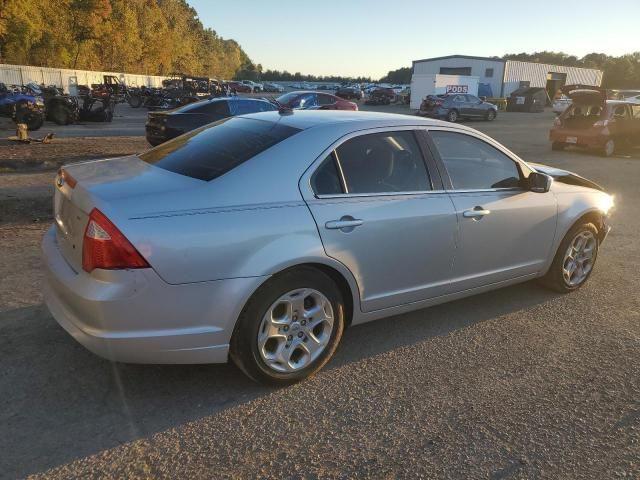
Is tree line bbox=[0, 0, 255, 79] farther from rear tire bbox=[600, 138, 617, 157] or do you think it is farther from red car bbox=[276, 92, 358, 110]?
rear tire bbox=[600, 138, 617, 157]

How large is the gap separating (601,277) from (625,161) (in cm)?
1106

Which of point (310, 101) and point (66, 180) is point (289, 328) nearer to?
point (66, 180)

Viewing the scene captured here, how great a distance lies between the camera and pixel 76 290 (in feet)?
9.03

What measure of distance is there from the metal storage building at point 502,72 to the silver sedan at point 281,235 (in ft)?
162

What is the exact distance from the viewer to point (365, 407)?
9.87 ft

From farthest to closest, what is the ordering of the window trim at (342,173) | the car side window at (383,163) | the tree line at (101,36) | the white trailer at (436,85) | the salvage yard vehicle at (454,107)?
the tree line at (101,36), the white trailer at (436,85), the salvage yard vehicle at (454,107), the car side window at (383,163), the window trim at (342,173)

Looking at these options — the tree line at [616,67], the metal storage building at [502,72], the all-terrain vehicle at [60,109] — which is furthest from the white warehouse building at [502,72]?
the all-terrain vehicle at [60,109]

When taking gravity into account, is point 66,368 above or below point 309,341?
below

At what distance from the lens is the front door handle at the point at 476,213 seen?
3.78 m

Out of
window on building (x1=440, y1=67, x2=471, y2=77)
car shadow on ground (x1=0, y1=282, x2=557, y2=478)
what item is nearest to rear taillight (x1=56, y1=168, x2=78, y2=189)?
car shadow on ground (x1=0, y1=282, x2=557, y2=478)

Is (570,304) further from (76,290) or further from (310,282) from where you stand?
(76,290)

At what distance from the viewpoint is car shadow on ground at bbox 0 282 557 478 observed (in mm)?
2592

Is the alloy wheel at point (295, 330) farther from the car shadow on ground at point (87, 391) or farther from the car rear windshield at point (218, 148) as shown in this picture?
the car rear windshield at point (218, 148)

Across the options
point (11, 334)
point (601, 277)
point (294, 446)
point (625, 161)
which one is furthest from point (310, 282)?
point (625, 161)
